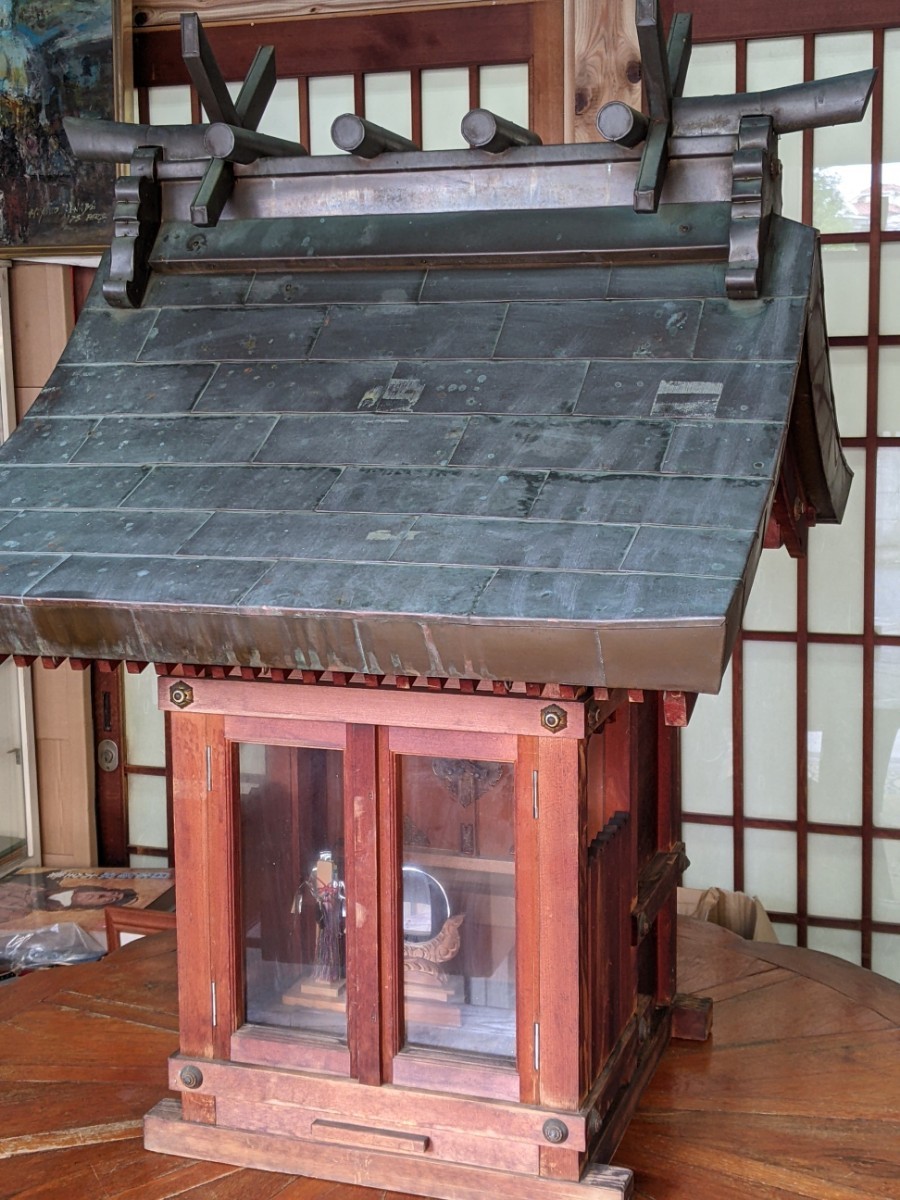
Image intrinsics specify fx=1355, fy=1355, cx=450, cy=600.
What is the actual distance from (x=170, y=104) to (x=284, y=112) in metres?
0.49

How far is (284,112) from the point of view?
16.6ft

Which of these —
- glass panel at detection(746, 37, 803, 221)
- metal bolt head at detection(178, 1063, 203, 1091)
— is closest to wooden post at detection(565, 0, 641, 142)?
glass panel at detection(746, 37, 803, 221)

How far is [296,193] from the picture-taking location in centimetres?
307

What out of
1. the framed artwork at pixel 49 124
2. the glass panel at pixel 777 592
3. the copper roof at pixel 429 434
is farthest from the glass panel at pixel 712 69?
the framed artwork at pixel 49 124

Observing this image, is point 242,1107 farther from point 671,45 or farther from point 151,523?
point 671,45

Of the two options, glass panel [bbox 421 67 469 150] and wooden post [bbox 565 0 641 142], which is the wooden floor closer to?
wooden post [bbox 565 0 641 142]

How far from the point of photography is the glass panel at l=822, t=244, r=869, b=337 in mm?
4625

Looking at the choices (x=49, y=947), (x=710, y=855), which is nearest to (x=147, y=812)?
(x=49, y=947)

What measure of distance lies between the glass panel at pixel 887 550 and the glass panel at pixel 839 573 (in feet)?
0.19

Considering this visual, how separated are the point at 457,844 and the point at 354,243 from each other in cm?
132

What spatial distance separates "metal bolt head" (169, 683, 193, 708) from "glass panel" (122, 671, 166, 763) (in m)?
3.07

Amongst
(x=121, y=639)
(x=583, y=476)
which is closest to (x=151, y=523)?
(x=121, y=639)

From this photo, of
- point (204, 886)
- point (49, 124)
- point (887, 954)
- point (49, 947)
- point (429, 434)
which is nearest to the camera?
point (429, 434)

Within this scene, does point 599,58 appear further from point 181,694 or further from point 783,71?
point 181,694
